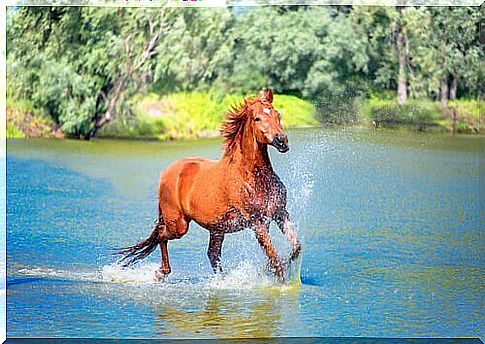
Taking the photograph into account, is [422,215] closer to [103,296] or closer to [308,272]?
[308,272]

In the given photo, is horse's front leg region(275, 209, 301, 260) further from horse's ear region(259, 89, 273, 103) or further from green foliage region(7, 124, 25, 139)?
green foliage region(7, 124, 25, 139)

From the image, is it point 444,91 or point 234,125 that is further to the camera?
point 444,91

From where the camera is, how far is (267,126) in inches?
304

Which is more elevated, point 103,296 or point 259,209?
point 259,209

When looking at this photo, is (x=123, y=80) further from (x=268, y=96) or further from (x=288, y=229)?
(x=288, y=229)

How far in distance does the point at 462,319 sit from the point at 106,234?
275 cm

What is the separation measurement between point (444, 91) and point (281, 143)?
4.61ft

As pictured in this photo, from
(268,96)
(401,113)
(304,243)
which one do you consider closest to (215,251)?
(304,243)

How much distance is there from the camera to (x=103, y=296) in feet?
26.0

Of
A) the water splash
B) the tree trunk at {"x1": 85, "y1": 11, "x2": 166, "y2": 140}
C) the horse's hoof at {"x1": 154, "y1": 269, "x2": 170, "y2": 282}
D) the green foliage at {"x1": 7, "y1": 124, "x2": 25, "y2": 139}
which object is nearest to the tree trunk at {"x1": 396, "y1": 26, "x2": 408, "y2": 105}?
the water splash

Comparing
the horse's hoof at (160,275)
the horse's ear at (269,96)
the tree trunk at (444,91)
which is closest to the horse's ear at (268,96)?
the horse's ear at (269,96)

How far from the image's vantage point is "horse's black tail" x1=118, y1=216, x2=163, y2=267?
7992 millimetres

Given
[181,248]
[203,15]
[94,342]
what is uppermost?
[203,15]

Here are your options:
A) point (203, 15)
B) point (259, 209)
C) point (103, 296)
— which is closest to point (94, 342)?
point (103, 296)
